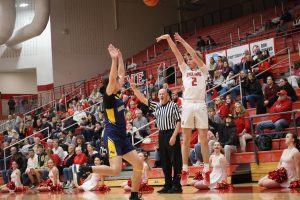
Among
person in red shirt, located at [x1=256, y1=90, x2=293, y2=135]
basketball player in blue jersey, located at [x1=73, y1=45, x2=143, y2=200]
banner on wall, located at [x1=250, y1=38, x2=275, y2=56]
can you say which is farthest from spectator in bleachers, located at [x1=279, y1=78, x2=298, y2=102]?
basketball player in blue jersey, located at [x1=73, y1=45, x2=143, y2=200]

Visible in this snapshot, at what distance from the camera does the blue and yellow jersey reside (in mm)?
6395

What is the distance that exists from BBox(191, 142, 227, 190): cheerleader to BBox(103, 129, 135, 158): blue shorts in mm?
2518

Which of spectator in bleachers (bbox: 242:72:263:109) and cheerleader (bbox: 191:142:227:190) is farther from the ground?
spectator in bleachers (bbox: 242:72:263:109)

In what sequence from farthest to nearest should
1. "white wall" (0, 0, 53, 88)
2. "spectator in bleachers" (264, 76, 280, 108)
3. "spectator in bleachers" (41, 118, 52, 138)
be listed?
"white wall" (0, 0, 53, 88) → "spectator in bleachers" (41, 118, 52, 138) → "spectator in bleachers" (264, 76, 280, 108)

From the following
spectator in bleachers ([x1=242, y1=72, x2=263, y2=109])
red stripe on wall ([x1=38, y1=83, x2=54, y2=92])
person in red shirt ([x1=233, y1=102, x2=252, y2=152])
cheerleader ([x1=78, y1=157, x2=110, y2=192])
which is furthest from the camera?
red stripe on wall ([x1=38, y1=83, x2=54, y2=92])

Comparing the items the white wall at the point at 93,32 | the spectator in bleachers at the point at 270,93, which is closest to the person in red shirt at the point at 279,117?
the spectator in bleachers at the point at 270,93

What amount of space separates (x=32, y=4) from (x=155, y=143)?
15.9 meters

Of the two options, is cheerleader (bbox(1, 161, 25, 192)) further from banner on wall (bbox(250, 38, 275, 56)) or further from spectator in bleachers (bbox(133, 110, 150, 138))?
banner on wall (bbox(250, 38, 275, 56))

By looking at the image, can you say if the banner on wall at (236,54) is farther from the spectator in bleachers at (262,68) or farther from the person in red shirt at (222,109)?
the person in red shirt at (222,109)

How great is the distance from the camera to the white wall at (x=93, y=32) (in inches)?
1027

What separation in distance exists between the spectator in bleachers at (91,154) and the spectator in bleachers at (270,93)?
4370mm

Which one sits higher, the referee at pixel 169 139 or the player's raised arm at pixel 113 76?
the player's raised arm at pixel 113 76

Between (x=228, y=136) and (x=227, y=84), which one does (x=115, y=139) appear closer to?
(x=228, y=136)

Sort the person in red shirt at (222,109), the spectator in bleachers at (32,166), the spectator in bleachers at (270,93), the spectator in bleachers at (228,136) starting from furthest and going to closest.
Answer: the spectator in bleachers at (32,166)
the spectator in bleachers at (270,93)
the person in red shirt at (222,109)
the spectator in bleachers at (228,136)
